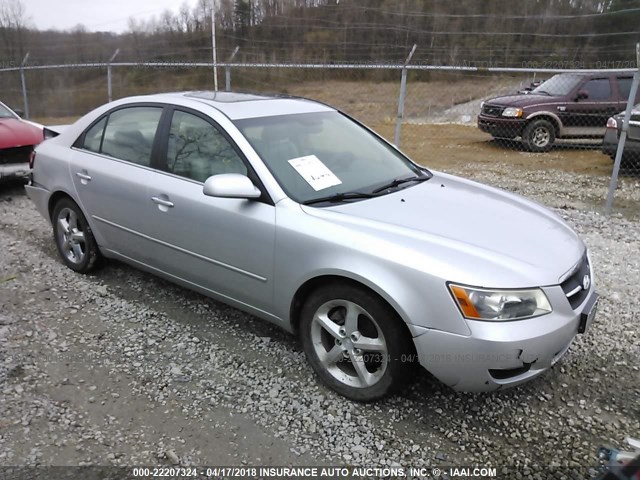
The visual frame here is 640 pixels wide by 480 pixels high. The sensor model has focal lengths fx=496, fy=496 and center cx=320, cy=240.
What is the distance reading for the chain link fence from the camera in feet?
26.9

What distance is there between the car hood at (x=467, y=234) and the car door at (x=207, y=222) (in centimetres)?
41

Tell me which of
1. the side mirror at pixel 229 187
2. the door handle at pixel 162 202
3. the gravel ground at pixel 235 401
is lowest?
the gravel ground at pixel 235 401

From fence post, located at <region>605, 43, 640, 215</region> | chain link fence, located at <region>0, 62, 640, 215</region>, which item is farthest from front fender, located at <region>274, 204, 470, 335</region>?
chain link fence, located at <region>0, 62, 640, 215</region>

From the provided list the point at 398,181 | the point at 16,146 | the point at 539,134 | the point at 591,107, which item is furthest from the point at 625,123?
the point at 16,146

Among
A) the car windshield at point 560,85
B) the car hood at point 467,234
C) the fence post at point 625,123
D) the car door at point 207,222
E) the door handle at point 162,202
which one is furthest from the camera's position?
the car windshield at point 560,85

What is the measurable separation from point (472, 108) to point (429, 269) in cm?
1764

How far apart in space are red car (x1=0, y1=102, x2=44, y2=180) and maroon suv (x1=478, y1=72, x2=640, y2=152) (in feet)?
29.6

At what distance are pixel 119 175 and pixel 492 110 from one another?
9.52m

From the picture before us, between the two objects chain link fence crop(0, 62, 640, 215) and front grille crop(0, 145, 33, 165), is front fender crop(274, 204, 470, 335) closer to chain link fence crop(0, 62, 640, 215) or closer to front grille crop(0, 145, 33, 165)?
chain link fence crop(0, 62, 640, 215)

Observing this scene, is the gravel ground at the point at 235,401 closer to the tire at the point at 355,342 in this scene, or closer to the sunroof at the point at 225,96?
the tire at the point at 355,342

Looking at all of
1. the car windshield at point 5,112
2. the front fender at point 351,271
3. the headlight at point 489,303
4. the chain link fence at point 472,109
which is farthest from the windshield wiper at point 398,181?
the car windshield at point 5,112

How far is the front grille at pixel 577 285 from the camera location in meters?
2.54

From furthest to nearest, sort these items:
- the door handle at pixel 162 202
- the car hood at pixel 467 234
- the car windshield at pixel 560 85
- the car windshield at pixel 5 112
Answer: the car windshield at pixel 560 85
the car windshield at pixel 5 112
the door handle at pixel 162 202
the car hood at pixel 467 234

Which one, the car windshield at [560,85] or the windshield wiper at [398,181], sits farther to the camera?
the car windshield at [560,85]
